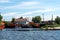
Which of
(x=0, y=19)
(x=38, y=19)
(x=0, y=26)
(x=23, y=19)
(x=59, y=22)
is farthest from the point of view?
(x=23, y=19)

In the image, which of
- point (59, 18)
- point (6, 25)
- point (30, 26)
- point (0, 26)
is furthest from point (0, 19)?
point (59, 18)

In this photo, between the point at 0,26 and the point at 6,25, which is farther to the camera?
the point at 6,25

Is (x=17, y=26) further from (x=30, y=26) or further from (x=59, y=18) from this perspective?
(x=59, y=18)

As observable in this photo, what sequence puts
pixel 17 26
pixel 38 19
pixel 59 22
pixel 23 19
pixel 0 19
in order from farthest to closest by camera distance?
pixel 23 19, pixel 38 19, pixel 59 22, pixel 0 19, pixel 17 26

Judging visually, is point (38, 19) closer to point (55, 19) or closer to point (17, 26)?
point (55, 19)

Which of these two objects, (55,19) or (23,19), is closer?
(55,19)

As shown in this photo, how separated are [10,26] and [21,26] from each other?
5895 mm

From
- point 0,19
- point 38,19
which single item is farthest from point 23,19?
point 0,19

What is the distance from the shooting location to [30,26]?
439 feet

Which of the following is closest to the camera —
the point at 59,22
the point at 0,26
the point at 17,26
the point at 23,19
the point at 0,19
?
the point at 0,26

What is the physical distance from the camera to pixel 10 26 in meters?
133

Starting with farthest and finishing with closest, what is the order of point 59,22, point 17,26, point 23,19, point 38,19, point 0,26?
point 23,19
point 38,19
point 59,22
point 17,26
point 0,26

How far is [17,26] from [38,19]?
42471 mm

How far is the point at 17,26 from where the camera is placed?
132625 millimetres
